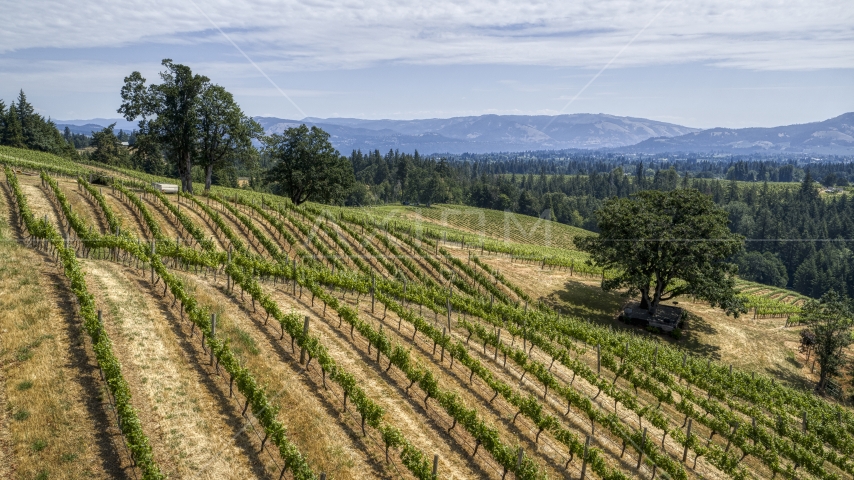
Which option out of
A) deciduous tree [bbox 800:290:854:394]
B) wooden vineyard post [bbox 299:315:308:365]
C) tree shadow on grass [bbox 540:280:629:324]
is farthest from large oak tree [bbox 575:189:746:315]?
wooden vineyard post [bbox 299:315:308:365]

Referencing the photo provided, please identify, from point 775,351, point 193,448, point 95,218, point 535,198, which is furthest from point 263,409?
point 535,198

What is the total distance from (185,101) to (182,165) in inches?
255

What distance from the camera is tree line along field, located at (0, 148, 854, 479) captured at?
52.5ft

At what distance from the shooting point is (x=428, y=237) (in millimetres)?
58594

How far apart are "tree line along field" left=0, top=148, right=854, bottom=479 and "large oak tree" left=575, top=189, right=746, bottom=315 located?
583cm

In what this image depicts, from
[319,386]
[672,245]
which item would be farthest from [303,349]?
[672,245]

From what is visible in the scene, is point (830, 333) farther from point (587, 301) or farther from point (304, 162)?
point (304, 162)

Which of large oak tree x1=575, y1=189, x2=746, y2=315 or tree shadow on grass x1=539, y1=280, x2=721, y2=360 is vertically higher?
large oak tree x1=575, y1=189, x2=746, y2=315

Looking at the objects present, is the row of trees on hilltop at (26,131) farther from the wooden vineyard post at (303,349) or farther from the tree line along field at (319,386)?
the wooden vineyard post at (303,349)

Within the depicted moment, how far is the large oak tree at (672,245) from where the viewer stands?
38594 millimetres

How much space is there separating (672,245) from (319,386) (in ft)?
95.9

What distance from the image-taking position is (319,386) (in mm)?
20203

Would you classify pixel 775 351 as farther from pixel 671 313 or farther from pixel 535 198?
pixel 535 198

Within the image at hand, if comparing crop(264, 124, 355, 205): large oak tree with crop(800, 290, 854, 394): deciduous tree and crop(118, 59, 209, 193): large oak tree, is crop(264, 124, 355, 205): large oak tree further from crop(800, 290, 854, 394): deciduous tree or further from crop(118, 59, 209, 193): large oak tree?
crop(800, 290, 854, 394): deciduous tree
